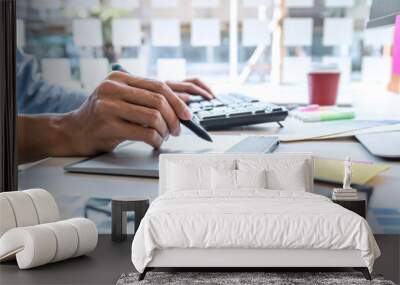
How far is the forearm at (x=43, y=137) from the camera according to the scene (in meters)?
5.75

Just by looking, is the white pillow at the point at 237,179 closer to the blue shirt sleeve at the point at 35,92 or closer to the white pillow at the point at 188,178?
the white pillow at the point at 188,178

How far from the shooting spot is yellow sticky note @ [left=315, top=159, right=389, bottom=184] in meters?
5.47

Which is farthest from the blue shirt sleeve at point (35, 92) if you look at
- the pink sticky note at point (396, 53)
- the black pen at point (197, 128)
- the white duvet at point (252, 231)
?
the pink sticky note at point (396, 53)

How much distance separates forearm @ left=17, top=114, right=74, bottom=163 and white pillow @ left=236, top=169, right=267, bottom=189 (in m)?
1.44

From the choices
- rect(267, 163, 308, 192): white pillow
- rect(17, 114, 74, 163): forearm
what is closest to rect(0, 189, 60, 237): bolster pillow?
rect(17, 114, 74, 163): forearm

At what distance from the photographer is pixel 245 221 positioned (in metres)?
4.26

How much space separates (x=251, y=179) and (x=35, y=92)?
1967 mm

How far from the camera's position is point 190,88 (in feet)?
18.8

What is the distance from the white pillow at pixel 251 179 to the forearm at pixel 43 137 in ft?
4.73

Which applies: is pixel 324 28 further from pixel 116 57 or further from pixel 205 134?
pixel 116 57

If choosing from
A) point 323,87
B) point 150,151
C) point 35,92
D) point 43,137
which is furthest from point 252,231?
point 35,92

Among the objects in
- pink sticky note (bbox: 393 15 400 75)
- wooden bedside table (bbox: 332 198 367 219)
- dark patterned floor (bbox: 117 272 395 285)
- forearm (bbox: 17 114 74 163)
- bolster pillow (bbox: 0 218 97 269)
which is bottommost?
dark patterned floor (bbox: 117 272 395 285)

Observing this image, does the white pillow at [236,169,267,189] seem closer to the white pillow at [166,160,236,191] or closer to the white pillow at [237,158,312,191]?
the white pillow at [237,158,312,191]

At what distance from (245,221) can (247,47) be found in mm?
1935
